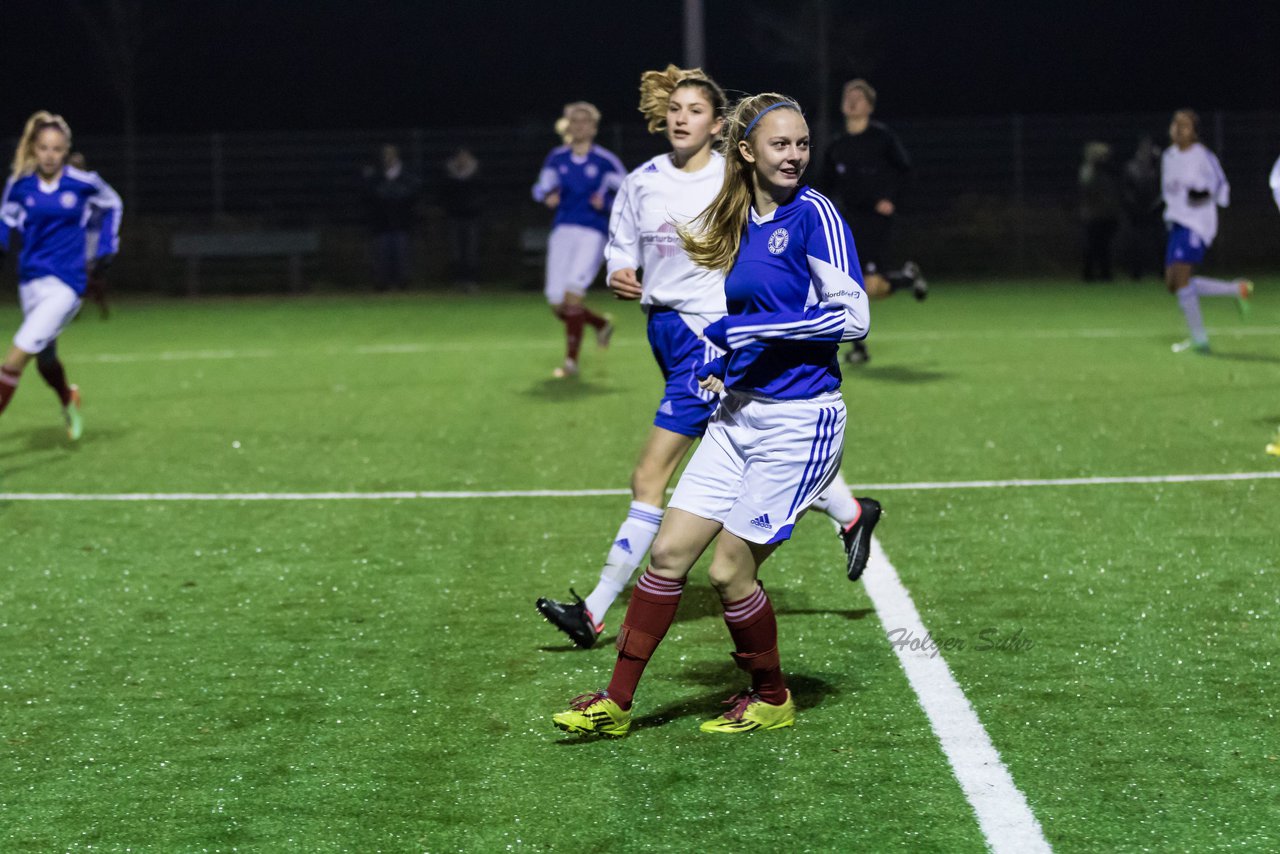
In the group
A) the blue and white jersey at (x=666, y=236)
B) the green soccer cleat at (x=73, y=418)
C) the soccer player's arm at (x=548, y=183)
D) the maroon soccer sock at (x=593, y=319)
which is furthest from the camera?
the maroon soccer sock at (x=593, y=319)

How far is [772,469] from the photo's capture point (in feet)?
16.6

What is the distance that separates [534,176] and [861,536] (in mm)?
24715

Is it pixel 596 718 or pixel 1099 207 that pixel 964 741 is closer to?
pixel 596 718

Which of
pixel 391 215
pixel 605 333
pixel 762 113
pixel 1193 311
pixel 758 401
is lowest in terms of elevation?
pixel 605 333

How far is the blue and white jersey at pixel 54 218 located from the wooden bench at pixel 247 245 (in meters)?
16.5

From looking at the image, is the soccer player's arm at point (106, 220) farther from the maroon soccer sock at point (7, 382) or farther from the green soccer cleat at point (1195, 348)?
the green soccer cleat at point (1195, 348)

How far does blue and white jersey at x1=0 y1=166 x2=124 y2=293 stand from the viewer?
1074 centimetres

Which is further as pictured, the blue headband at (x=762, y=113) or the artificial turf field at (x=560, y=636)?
the blue headband at (x=762, y=113)

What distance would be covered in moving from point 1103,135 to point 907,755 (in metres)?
27.5

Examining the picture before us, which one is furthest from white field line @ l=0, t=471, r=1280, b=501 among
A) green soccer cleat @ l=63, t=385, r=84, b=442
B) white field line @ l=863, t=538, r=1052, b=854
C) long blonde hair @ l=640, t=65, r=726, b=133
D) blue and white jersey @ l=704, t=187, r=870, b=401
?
blue and white jersey @ l=704, t=187, r=870, b=401

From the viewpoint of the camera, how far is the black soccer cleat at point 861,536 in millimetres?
6688

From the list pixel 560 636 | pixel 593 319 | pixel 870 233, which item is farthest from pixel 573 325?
pixel 560 636

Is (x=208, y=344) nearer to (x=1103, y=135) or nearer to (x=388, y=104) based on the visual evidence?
(x=1103, y=135)

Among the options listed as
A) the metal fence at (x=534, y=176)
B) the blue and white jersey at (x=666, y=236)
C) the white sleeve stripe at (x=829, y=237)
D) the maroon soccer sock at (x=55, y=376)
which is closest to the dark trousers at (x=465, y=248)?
the metal fence at (x=534, y=176)
